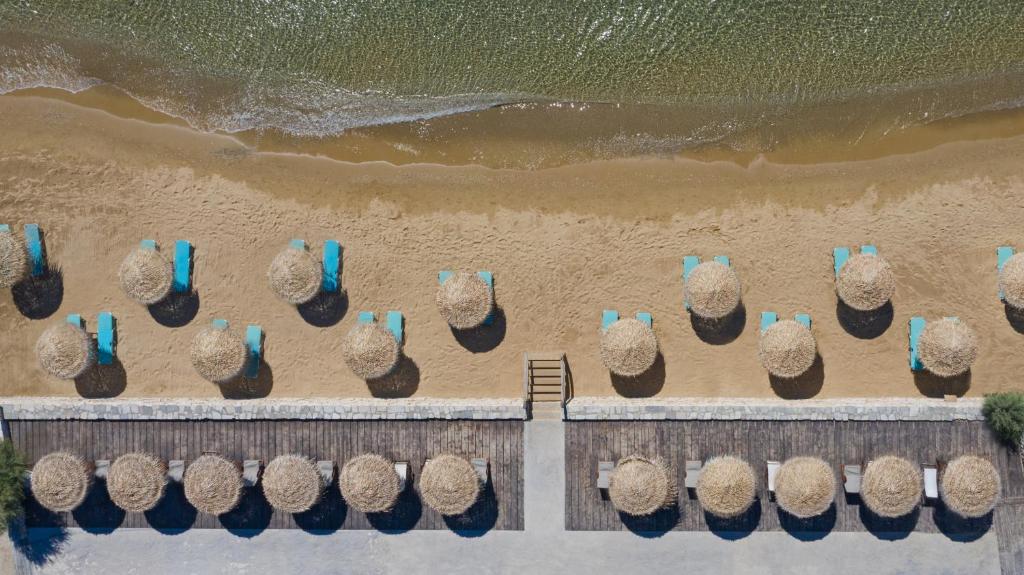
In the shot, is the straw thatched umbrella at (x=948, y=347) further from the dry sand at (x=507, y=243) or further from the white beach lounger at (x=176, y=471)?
the white beach lounger at (x=176, y=471)

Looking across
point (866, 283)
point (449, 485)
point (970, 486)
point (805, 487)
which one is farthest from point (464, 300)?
point (970, 486)

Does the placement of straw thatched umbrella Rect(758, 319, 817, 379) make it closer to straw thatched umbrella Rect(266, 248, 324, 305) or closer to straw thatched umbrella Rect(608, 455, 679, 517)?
straw thatched umbrella Rect(608, 455, 679, 517)

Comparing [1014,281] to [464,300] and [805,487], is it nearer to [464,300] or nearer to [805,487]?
[805,487]

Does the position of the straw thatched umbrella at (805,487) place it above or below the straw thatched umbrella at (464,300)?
below

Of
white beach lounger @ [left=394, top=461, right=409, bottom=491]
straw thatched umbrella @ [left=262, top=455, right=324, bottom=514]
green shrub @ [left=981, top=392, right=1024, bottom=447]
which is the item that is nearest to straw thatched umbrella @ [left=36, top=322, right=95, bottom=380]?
straw thatched umbrella @ [left=262, top=455, right=324, bottom=514]

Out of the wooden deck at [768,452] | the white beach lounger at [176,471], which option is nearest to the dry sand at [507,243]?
the wooden deck at [768,452]

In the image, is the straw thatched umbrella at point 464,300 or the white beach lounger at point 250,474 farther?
the straw thatched umbrella at point 464,300

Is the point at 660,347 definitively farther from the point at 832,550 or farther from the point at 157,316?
the point at 157,316
